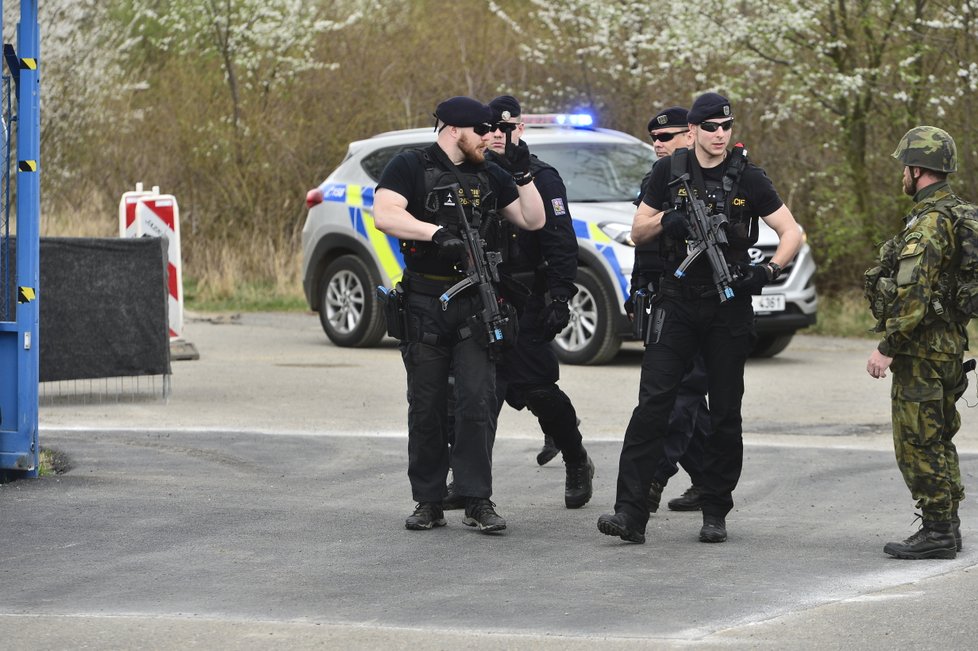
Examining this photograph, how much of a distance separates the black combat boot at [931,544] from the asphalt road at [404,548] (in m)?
0.08

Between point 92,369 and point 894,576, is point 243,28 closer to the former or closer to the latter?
point 92,369

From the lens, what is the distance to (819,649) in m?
5.07

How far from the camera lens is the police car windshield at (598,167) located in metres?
13.7

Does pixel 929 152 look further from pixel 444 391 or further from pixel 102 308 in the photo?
pixel 102 308

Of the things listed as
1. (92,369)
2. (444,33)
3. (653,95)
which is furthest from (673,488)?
(444,33)

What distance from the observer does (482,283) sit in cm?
703

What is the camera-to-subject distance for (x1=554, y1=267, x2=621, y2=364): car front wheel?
13023 mm

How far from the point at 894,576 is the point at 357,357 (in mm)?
8450

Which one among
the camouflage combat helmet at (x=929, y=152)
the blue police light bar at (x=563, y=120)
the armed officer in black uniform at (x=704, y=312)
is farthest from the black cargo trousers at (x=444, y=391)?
the blue police light bar at (x=563, y=120)

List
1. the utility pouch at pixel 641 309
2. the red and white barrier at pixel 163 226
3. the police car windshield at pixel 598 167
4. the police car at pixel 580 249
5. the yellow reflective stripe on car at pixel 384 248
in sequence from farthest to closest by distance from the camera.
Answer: the yellow reflective stripe on car at pixel 384 248 < the police car windshield at pixel 598 167 < the red and white barrier at pixel 163 226 < the police car at pixel 580 249 < the utility pouch at pixel 641 309

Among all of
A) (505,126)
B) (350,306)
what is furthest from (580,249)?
(505,126)

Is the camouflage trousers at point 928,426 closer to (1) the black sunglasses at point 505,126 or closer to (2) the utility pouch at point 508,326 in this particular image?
(2) the utility pouch at point 508,326

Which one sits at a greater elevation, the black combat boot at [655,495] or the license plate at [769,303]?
the license plate at [769,303]

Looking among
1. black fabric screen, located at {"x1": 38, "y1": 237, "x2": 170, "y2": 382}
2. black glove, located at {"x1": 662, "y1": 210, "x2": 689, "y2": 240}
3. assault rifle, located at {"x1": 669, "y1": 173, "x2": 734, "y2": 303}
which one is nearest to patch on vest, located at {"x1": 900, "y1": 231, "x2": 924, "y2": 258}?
assault rifle, located at {"x1": 669, "y1": 173, "x2": 734, "y2": 303}
